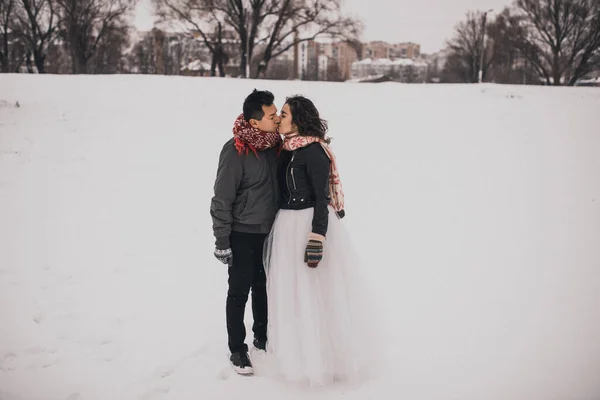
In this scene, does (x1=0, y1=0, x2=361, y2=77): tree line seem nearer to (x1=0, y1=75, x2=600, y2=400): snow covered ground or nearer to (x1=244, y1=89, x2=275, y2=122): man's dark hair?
(x1=0, y1=75, x2=600, y2=400): snow covered ground

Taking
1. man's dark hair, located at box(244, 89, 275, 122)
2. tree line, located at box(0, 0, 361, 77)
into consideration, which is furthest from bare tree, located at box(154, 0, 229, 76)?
man's dark hair, located at box(244, 89, 275, 122)

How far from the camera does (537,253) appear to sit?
582cm

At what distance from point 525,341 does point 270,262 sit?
2.23 metres

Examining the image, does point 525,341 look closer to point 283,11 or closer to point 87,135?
point 87,135

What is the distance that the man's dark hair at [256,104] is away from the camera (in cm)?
321

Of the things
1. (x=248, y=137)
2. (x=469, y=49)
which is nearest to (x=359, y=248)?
(x=248, y=137)

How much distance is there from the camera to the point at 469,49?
48531mm

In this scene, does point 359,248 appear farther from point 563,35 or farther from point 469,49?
point 469,49

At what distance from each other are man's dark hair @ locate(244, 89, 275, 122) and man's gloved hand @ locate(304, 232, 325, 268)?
86cm

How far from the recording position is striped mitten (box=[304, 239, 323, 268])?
3143 mm

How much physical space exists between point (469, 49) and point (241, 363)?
50.7 meters

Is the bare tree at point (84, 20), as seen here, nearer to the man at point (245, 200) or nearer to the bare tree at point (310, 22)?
the bare tree at point (310, 22)

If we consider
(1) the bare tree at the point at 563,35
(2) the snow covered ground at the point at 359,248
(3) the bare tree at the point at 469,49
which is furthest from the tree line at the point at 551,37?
(2) the snow covered ground at the point at 359,248

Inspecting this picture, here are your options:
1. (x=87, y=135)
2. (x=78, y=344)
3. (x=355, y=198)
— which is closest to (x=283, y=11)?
(x=87, y=135)
